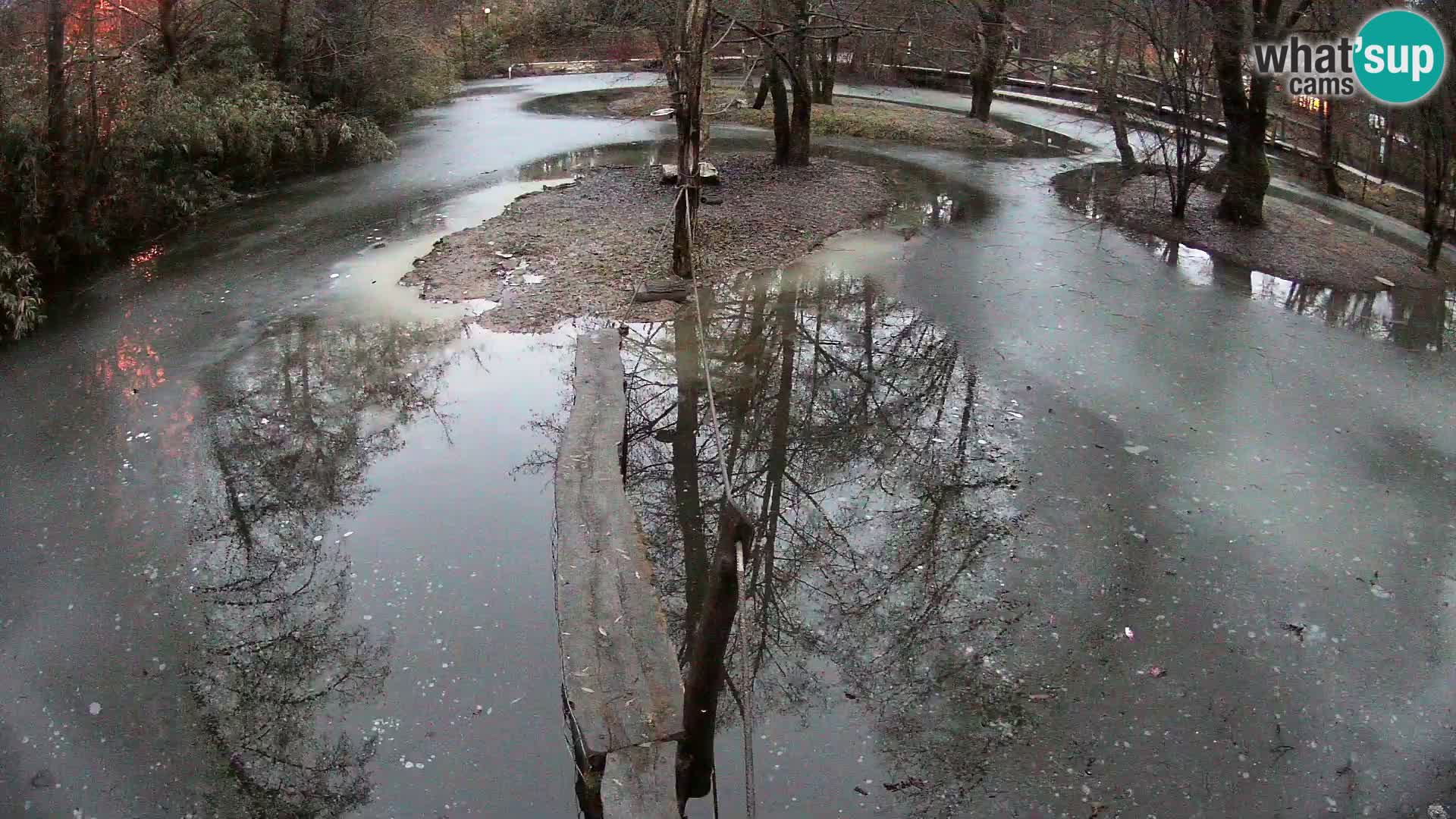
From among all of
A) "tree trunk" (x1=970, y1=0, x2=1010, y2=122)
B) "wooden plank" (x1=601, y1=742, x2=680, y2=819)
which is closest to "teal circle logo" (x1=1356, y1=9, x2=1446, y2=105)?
"tree trunk" (x1=970, y1=0, x2=1010, y2=122)

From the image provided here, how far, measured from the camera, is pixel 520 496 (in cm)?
798

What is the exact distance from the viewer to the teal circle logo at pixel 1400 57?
559 inches

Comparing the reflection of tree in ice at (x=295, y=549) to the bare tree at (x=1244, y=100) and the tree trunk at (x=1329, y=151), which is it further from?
the tree trunk at (x=1329, y=151)

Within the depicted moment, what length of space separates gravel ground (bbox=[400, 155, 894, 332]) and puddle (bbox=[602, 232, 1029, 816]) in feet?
4.34

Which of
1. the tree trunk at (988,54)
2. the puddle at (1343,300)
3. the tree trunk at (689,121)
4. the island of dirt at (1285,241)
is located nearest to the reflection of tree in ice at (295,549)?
the tree trunk at (689,121)

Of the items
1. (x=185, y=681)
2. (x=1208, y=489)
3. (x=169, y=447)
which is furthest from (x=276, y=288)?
(x=1208, y=489)

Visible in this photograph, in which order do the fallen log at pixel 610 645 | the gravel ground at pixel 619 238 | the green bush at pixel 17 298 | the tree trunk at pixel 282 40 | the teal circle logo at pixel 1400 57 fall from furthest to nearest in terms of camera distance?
the tree trunk at pixel 282 40 → the teal circle logo at pixel 1400 57 → the gravel ground at pixel 619 238 → the green bush at pixel 17 298 → the fallen log at pixel 610 645

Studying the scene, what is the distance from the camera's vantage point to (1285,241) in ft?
49.0

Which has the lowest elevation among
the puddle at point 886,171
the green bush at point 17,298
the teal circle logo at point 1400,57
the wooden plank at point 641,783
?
the wooden plank at point 641,783

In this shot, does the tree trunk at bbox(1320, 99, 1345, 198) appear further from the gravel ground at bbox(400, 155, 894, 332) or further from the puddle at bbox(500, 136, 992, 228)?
the gravel ground at bbox(400, 155, 894, 332)

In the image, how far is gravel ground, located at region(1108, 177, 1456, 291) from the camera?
13.9m

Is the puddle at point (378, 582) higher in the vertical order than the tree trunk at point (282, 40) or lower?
lower

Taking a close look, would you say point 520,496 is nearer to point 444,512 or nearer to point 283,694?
point 444,512

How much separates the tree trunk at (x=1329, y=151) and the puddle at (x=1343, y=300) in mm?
5923
